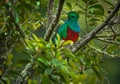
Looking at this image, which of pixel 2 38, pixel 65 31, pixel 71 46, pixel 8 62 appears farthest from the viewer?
pixel 65 31

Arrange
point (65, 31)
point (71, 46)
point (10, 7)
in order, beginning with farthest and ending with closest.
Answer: point (65, 31) → point (71, 46) → point (10, 7)

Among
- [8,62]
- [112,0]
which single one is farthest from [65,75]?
[112,0]

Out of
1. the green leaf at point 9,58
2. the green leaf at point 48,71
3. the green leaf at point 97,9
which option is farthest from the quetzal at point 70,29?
the green leaf at point 48,71

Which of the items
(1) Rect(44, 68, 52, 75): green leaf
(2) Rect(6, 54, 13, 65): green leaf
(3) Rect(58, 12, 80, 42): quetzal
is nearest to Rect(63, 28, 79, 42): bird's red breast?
(3) Rect(58, 12, 80, 42): quetzal

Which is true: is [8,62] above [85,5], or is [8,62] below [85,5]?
below

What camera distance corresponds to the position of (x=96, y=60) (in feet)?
10.3

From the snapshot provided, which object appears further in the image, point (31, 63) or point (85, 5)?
point (85, 5)

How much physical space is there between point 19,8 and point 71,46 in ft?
1.80

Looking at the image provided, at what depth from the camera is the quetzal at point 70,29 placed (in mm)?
3440

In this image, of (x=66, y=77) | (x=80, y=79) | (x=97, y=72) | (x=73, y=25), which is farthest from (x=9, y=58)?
(x=73, y=25)

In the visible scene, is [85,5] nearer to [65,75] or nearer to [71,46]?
[71,46]

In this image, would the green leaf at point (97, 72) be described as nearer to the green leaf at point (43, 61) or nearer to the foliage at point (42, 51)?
the foliage at point (42, 51)

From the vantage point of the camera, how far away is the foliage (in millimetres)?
2342

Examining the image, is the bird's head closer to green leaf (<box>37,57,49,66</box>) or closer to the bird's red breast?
the bird's red breast
